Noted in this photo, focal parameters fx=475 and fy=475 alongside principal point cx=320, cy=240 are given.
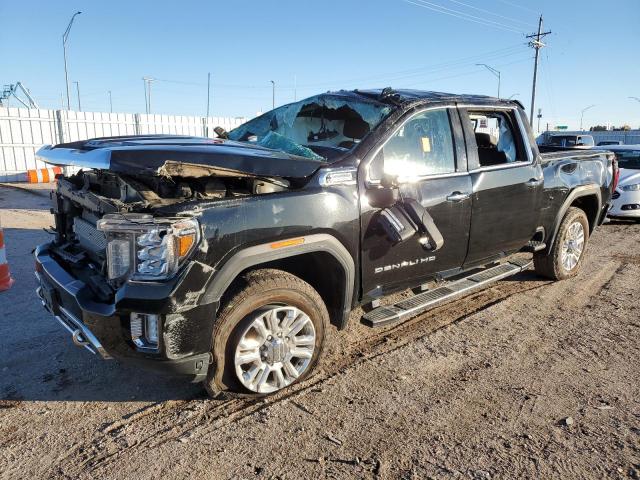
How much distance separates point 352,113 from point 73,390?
298 centimetres

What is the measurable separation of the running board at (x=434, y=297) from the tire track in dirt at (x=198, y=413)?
25 cm

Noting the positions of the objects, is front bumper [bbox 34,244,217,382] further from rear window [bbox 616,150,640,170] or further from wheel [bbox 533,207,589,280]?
rear window [bbox 616,150,640,170]

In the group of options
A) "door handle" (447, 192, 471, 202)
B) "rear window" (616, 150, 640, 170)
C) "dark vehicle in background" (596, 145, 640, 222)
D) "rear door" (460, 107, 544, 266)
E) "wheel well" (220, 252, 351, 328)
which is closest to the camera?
"wheel well" (220, 252, 351, 328)

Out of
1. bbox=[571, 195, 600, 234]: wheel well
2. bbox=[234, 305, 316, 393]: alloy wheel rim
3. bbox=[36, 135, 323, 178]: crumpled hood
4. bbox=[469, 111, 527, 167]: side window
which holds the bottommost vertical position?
bbox=[234, 305, 316, 393]: alloy wheel rim

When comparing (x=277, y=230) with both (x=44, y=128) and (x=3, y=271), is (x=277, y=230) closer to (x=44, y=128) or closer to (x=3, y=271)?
(x=3, y=271)

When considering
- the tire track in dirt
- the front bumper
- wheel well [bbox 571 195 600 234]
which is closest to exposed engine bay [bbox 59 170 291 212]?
the front bumper

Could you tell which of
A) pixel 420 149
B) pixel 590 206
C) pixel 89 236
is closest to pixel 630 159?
pixel 590 206

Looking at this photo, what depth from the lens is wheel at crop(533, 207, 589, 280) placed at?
18.0ft

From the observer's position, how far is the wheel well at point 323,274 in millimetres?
3297

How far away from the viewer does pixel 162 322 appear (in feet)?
8.52

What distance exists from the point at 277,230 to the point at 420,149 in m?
1.56

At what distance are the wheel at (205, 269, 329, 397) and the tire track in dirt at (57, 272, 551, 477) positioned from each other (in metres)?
0.12

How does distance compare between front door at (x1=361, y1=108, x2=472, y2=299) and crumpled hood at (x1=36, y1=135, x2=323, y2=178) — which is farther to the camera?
front door at (x1=361, y1=108, x2=472, y2=299)

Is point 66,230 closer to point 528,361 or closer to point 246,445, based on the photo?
point 246,445
